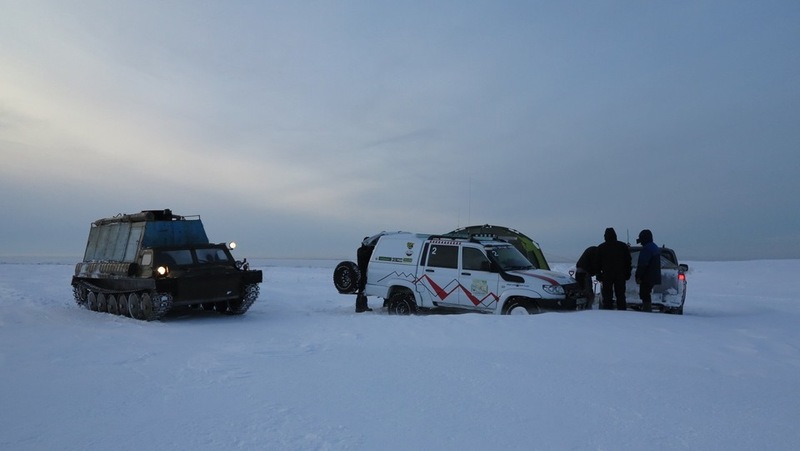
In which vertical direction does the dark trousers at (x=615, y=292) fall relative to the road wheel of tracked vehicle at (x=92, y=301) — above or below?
above

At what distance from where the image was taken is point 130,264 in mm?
12953

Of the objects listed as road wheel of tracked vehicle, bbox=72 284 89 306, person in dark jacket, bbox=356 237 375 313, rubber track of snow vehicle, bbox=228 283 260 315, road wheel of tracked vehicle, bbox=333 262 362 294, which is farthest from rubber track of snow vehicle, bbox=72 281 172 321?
person in dark jacket, bbox=356 237 375 313

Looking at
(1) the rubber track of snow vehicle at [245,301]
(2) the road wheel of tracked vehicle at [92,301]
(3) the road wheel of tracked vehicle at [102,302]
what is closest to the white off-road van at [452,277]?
(1) the rubber track of snow vehicle at [245,301]

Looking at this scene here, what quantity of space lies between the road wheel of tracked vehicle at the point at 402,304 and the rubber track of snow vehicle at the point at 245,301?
321 cm

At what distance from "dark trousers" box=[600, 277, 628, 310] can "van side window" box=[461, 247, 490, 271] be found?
8.14ft

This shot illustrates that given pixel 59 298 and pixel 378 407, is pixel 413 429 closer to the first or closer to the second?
pixel 378 407

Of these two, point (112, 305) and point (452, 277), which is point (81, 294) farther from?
point (452, 277)

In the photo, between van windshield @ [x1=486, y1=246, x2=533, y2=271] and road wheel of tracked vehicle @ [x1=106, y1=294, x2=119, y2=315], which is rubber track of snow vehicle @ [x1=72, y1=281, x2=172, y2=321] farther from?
van windshield @ [x1=486, y1=246, x2=533, y2=271]

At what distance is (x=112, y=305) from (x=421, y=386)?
1097 cm

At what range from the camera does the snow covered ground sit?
163 inches

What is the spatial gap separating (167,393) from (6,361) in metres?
3.20

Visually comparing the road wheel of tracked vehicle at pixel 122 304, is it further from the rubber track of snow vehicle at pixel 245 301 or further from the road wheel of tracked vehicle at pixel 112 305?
the rubber track of snow vehicle at pixel 245 301

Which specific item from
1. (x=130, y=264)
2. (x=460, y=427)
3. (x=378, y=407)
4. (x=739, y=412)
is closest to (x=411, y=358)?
(x=378, y=407)

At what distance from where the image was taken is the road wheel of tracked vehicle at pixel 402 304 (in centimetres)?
1260
